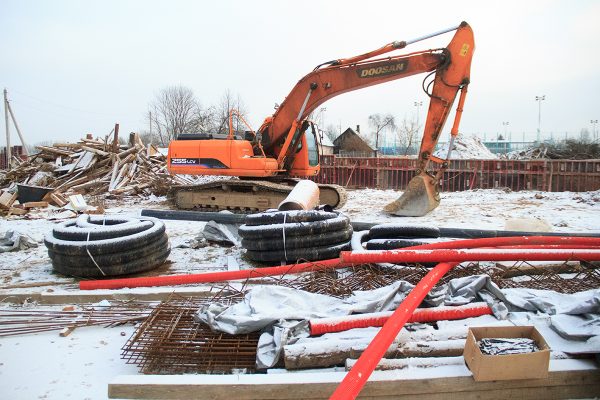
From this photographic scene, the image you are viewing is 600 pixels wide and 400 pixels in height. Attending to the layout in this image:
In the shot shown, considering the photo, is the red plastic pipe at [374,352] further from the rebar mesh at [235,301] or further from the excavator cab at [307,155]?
the excavator cab at [307,155]

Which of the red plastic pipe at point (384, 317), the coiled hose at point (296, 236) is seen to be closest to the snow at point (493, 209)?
the coiled hose at point (296, 236)

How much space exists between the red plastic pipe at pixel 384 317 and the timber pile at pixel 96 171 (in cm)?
1331

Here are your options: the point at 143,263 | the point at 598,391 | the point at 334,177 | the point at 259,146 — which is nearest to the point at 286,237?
the point at 143,263

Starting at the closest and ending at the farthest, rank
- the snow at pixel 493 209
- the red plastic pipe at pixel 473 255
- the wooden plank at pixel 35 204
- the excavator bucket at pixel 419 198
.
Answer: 1. the red plastic pipe at pixel 473 255
2. the snow at pixel 493 209
3. the excavator bucket at pixel 419 198
4. the wooden plank at pixel 35 204

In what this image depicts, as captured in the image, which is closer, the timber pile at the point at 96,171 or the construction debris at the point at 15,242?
the construction debris at the point at 15,242

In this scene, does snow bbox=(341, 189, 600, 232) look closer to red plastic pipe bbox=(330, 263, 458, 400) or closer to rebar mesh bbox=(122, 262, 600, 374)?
rebar mesh bbox=(122, 262, 600, 374)

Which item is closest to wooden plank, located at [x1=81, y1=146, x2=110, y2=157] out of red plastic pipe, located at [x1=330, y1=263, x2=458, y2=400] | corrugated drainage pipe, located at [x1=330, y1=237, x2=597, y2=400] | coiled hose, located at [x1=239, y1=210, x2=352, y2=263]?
coiled hose, located at [x1=239, y1=210, x2=352, y2=263]

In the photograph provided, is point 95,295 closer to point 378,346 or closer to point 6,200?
point 378,346

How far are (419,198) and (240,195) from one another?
458 cm

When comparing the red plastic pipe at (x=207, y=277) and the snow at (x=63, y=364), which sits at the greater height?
the red plastic pipe at (x=207, y=277)

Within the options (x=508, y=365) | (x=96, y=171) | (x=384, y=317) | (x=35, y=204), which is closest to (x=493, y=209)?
(x=384, y=317)

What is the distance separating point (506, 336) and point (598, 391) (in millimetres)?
585

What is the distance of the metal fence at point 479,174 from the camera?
16922 millimetres

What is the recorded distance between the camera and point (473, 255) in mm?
3857
